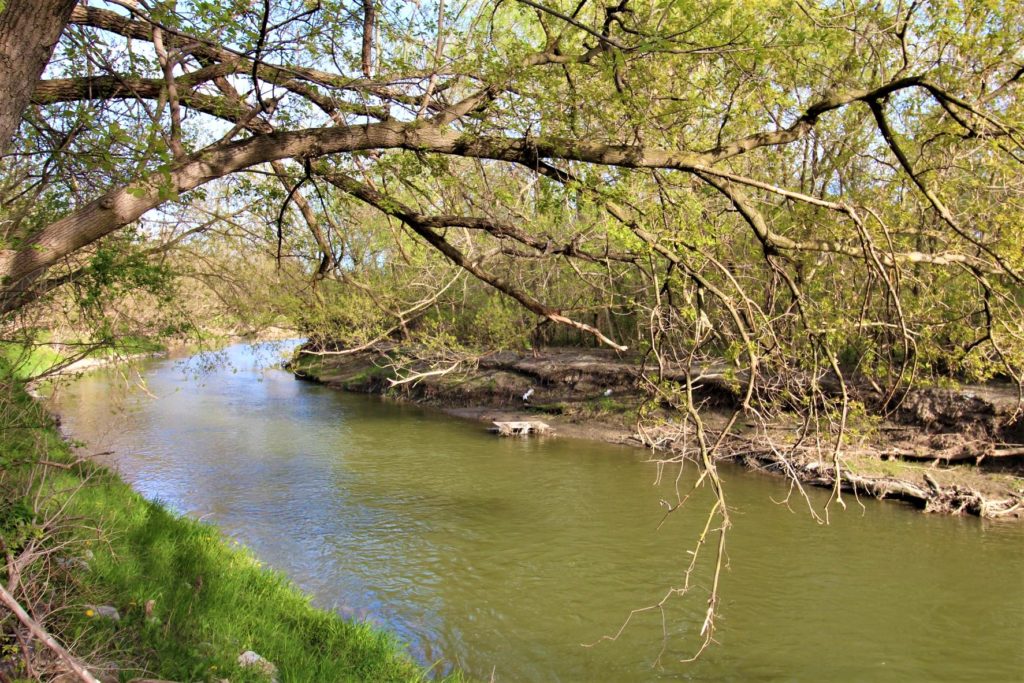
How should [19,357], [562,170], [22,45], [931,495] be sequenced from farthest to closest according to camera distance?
[931,495], [19,357], [562,170], [22,45]

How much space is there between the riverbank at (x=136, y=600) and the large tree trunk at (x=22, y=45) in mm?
1976

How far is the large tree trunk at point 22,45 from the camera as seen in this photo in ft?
9.49

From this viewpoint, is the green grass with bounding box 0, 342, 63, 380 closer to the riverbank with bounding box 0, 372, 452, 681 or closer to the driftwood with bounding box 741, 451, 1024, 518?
the riverbank with bounding box 0, 372, 452, 681

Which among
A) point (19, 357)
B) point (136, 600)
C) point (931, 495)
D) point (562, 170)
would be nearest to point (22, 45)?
point (562, 170)

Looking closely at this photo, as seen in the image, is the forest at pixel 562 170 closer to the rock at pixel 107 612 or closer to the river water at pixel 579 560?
the rock at pixel 107 612

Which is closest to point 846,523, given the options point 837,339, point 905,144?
point 905,144

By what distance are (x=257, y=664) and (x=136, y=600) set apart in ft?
3.68

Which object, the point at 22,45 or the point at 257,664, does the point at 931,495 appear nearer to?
the point at 257,664

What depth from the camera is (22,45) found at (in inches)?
115

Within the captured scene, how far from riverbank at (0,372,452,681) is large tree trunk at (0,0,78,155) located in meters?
1.98

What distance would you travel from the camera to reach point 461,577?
987 centimetres

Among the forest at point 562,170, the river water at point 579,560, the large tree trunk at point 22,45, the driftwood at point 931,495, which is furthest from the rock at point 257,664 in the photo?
the driftwood at point 931,495

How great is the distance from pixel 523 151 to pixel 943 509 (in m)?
12.3

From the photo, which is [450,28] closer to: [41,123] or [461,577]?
[41,123]
